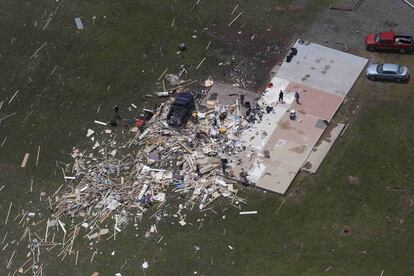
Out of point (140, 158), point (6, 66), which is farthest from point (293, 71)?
point (6, 66)

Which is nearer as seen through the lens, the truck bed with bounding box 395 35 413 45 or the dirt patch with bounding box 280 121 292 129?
the dirt patch with bounding box 280 121 292 129

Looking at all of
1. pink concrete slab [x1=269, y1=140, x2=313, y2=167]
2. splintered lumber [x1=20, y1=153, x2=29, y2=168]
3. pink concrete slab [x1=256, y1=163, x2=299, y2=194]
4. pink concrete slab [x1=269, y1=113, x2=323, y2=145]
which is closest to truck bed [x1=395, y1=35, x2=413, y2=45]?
pink concrete slab [x1=269, y1=113, x2=323, y2=145]

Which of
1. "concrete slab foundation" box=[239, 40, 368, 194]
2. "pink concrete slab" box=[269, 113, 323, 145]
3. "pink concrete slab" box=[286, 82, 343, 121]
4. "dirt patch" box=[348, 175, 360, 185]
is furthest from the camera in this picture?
"pink concrete slab" box=[286, 82, 343, 121]

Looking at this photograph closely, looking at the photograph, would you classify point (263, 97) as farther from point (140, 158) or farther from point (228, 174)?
point (140, 158)

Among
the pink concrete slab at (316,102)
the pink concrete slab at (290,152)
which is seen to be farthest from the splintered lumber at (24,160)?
the pink concrete slab at (316,102)

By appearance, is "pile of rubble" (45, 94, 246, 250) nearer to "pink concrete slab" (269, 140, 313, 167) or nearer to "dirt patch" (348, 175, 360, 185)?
"pink concrete slab" (269, 140, 313, 167)
